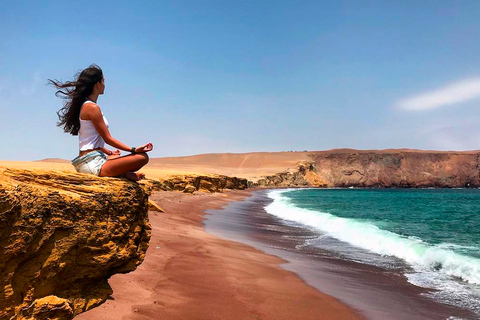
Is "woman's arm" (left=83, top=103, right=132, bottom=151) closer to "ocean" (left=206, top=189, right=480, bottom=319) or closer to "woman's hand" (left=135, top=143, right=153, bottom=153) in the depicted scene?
"woman's hand" (left=135, top=143, right=153, bottom=153)

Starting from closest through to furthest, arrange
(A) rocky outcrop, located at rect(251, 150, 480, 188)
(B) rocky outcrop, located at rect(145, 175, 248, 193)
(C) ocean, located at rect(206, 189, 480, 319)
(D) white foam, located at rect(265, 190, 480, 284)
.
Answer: (C) ocean, located at rect(206, 189, 480, 319), (D) white foam, located at rect(265, 190, 480, 284), (B) rocky outcrop, located at rect(145, 175, 248, 193), (A) rocky outcrop, located at rect(251, 150, 480, 188)

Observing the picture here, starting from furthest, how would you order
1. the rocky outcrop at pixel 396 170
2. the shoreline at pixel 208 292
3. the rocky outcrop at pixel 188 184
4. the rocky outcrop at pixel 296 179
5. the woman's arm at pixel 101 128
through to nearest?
1. the rocky outcrop at pixel 396 170
2. the rocky outcrop at pixel 296 179
3. the rocky outcrop at pixel 188 184
4. the shoreline at pixel 208 292
5. the woman's arm at pixel 101 128

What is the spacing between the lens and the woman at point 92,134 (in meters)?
4.64

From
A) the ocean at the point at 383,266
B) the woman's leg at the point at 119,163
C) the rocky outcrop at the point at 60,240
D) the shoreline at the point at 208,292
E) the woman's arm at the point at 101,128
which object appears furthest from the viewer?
the ocean at the point at 383,266

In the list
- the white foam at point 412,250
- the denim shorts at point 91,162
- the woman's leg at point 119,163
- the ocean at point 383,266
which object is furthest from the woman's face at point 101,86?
the white foam at point 412,250

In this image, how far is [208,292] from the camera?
6219mm

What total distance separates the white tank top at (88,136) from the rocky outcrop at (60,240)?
1.85 feet

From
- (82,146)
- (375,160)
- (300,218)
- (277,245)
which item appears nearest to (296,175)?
(375,160)

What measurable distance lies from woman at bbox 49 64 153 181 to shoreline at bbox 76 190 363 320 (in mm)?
1746

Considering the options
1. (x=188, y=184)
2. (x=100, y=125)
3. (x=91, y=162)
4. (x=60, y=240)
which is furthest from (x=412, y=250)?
(x=188, y=184)

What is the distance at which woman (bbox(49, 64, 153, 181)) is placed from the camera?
15.2 ft

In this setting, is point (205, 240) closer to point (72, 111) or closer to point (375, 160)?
point (72, 111)

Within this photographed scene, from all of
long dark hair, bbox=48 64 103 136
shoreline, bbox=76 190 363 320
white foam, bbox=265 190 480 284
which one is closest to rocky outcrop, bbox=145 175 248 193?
white foam, bbox=265 190 480 284

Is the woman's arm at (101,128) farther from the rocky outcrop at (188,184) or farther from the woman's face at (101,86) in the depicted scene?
the rocky outcrop at (188,184)
